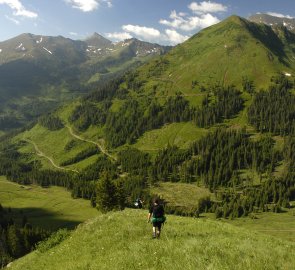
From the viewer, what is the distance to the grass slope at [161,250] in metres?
22.2

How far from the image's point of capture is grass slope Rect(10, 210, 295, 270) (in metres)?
22.2

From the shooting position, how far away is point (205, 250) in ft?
80.8

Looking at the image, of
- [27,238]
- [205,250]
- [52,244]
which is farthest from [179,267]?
[27,238]

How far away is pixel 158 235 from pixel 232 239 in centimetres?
624

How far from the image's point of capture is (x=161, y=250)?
83.9ft

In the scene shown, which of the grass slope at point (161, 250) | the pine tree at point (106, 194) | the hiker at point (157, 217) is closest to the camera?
the grass slope at point (161, 250)

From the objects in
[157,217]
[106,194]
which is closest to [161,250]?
[157,217]

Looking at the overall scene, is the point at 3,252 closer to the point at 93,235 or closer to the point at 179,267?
the point at 93,235

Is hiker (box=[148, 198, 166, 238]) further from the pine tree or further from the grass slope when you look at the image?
the pine tree

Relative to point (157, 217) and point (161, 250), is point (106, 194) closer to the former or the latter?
point (157, 217)

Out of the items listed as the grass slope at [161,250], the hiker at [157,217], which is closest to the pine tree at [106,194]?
the grass slope at [161,250]

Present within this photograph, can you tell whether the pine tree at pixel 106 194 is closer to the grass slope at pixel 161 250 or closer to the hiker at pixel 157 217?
the grass slope at pixel 161 250

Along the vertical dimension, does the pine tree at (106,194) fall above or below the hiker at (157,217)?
below

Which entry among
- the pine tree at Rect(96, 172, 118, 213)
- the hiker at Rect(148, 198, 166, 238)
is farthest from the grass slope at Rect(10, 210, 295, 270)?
the pine tree at Rect(96, 172, 118, 213)
